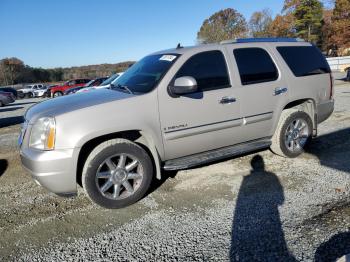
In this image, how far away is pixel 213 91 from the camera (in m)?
4.14

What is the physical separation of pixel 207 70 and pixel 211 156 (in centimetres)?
117

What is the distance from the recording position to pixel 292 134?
508 centimetres

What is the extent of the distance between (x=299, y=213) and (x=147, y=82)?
2413 mm

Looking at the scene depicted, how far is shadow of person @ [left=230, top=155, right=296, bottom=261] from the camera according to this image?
104 inches

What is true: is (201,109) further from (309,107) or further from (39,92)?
(39,92)

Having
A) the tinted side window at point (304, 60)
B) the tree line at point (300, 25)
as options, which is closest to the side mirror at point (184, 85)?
the tinted side window at point (304, 60)

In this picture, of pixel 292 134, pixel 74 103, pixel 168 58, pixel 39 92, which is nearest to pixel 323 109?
pixel 292 134

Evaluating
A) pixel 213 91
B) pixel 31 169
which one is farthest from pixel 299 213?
pixel 31 169

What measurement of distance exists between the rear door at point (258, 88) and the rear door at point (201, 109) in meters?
0.18

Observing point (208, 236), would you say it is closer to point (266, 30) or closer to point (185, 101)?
point (185, 101)

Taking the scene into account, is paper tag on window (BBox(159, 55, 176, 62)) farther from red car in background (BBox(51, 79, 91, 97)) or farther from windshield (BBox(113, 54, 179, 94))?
red car in background (BBox(51, 79, 91, 97))

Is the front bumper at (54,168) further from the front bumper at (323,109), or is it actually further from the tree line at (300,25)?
the tree line at (300,25)

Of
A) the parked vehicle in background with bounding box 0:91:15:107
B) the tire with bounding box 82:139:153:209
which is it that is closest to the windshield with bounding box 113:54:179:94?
the tire with bounding box 82:139:153:209

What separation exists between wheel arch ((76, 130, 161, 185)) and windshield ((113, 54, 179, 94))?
21.9 inches
